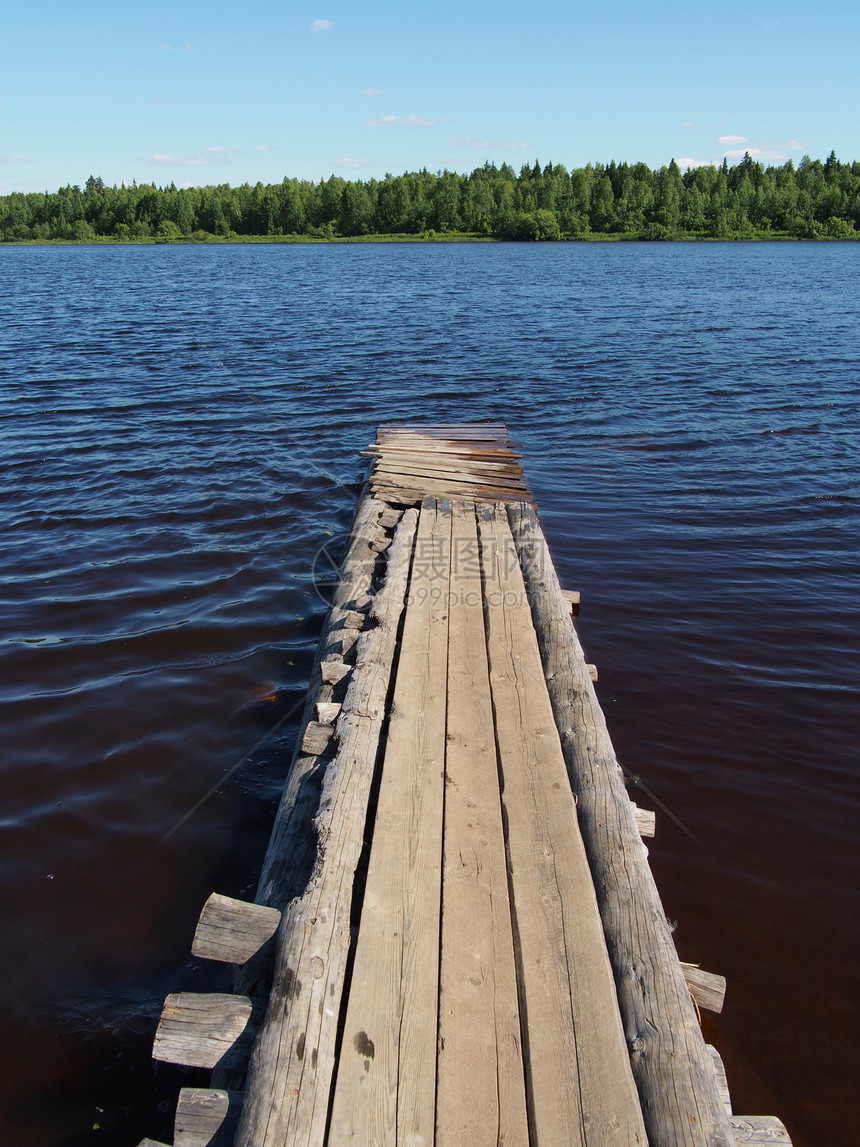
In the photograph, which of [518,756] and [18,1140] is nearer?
[18,1140]

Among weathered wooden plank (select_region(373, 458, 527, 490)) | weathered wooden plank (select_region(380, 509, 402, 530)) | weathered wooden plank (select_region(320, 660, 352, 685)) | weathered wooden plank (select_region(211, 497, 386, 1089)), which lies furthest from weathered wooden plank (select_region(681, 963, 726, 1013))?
weathered wooden plank (select_region(373, 458, 527, 490))

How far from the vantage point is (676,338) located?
2408 centimetres

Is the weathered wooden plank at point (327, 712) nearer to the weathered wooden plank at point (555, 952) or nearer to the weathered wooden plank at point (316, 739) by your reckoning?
the weathered wooden plank at point (316, 739)

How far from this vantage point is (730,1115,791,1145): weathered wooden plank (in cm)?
259

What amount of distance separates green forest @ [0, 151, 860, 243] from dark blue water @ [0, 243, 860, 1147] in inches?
3560

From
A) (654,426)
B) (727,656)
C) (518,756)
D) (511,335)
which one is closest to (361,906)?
(518,756)

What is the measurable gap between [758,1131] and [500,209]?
11648 cm

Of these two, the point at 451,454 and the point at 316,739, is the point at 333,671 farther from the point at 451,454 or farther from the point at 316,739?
the point at 451,454

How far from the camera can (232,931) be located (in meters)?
3.07

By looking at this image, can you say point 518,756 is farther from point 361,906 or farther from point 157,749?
point 157,749

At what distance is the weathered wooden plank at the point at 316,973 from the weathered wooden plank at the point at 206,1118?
0.17m

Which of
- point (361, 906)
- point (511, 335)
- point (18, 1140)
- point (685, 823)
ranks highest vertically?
point (511, 335)

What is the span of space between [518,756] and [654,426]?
11.7 metres

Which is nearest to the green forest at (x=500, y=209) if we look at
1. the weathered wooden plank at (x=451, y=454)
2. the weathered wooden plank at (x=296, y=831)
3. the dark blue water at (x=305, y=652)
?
the dark blue water at (x=305, y=652)
